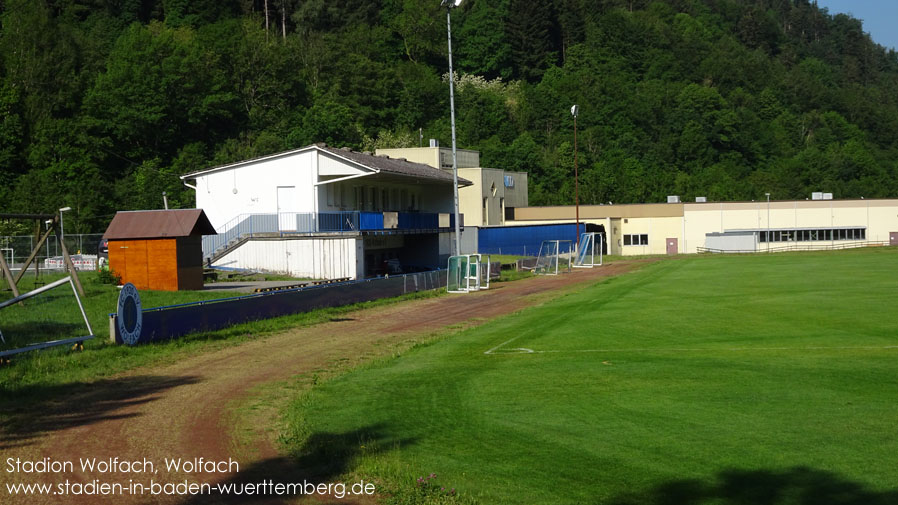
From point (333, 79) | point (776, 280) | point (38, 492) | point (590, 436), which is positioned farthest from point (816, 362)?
point (333, 79)

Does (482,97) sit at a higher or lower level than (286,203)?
higher

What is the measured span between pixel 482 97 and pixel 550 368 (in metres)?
123

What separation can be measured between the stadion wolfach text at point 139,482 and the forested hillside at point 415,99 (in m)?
60.3

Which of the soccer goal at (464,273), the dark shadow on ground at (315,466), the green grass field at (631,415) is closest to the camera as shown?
the green grass field at (631,415)

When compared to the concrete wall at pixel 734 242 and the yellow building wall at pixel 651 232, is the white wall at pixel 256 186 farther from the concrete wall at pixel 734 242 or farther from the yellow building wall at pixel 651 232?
the concrete wall at pixel 734 242

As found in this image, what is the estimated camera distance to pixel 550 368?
1744cm

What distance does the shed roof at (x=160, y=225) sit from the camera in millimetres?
35438

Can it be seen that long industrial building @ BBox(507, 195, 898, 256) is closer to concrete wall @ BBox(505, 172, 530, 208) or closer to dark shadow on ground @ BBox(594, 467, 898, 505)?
concrete wall @ BBox(505, 172, 530, 208)

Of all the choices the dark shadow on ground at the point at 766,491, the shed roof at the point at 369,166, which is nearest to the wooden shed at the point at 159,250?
the shed roof at the point at 369,166

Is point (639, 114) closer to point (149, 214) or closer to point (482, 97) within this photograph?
point (482, 97)

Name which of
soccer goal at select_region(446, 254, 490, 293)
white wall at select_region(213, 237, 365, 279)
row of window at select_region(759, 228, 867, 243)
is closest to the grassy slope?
soccer goal at select_region(446, 254, 490, 293)

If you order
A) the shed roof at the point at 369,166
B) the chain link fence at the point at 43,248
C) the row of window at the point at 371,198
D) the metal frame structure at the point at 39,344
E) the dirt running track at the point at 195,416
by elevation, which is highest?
the shed roof at the point at 369,166

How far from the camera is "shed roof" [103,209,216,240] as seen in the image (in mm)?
35438

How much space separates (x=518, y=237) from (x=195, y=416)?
6416cm
